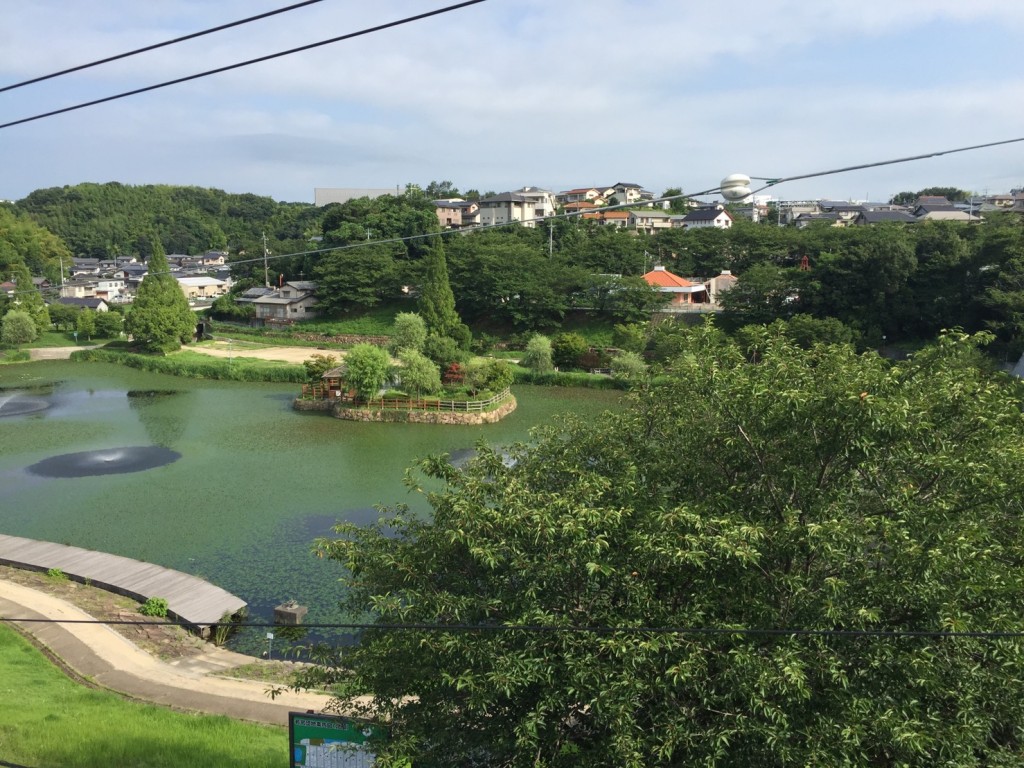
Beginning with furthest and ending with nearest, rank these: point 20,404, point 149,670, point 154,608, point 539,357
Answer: point 539,357
point 20,404
point 154,608
point 149,670

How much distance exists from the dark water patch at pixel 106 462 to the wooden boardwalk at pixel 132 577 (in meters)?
4.25

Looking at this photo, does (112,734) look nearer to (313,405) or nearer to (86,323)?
(313,405)

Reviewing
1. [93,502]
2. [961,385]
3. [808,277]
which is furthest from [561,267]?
[961,385]

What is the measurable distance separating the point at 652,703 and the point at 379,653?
1533 mm

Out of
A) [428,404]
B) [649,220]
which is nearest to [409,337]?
[428,404]

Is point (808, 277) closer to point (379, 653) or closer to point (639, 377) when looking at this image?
point (639, 377)

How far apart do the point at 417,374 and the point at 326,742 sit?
16.9 meters

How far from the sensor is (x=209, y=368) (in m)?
27.3

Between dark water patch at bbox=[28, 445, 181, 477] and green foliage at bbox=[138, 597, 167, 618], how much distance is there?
7.42 metres

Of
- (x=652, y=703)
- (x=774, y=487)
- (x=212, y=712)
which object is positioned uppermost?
(x=774, y=487)

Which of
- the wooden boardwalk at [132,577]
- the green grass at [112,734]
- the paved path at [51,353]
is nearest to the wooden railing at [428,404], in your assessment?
the wooden boardwalk at [132,577]

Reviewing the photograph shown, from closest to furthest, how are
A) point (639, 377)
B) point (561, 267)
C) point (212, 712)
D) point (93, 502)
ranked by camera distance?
point (639, 377) → point (212, 712) → point (93, 502) → point (561, 267)

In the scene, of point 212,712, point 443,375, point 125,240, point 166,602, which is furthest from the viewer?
point 125,240

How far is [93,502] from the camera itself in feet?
46.6
